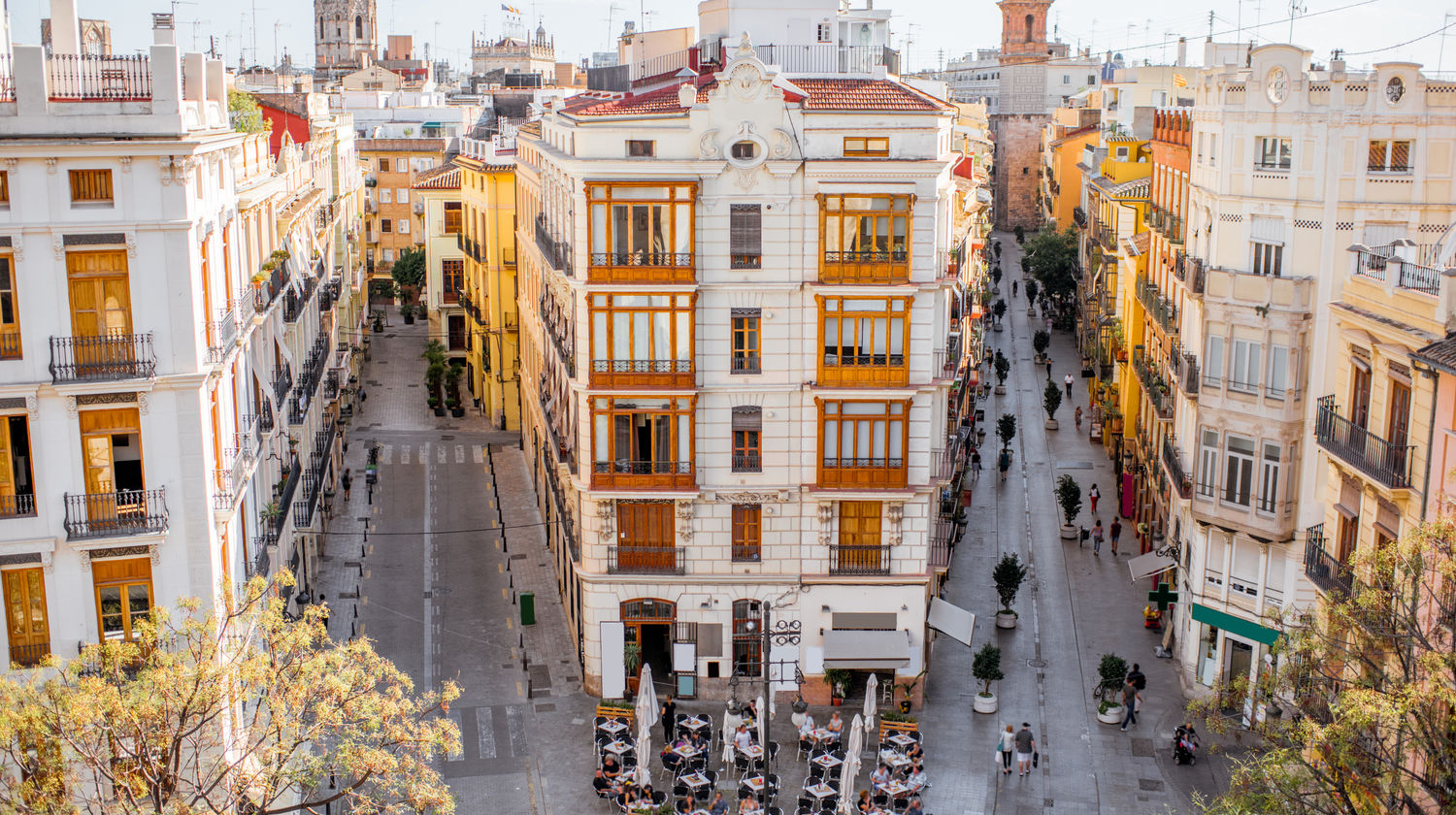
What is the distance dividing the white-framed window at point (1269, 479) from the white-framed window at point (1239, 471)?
1.24 feet

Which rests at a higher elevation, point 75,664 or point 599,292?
point 599,292

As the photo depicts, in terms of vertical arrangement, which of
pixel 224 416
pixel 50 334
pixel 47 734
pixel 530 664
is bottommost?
pixel 530 664

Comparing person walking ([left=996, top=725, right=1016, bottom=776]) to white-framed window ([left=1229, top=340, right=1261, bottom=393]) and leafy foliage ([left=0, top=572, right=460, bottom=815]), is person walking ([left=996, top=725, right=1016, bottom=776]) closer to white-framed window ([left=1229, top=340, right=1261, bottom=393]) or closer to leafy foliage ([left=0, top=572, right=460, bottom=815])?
white-framed window ([left=1229, top=340, right=1261, bottom=393])

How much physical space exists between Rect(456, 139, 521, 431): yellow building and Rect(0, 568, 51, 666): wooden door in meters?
44.1

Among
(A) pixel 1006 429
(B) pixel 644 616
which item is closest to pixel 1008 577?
(B) pixel 644 616

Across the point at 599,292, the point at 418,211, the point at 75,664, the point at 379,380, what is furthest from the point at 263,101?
the point at 75,664

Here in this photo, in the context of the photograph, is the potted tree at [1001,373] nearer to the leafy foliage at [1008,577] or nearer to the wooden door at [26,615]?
the leafy foliage at [1008,577]

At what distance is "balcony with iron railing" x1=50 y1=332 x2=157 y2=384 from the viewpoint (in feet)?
98.9

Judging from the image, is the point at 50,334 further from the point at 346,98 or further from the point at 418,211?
the point at 346,98

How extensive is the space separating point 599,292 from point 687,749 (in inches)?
488

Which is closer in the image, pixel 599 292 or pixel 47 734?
pixel 47 734

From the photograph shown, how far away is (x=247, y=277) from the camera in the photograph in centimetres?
4222

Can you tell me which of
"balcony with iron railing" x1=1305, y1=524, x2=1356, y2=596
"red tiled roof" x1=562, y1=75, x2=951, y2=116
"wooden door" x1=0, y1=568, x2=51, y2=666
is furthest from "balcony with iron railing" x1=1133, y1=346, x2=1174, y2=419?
"wooden door" x1=0, y1=568, x2=51, y2=666

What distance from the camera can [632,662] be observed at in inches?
1719
